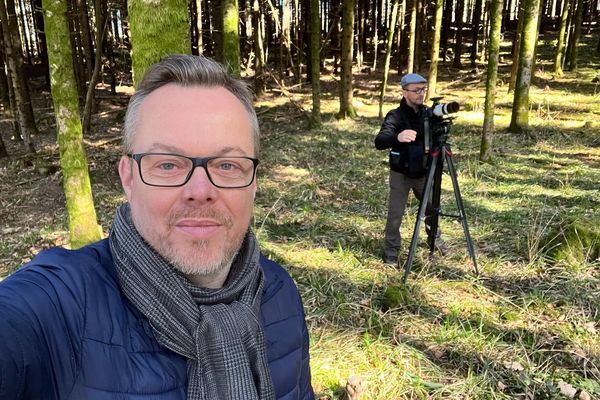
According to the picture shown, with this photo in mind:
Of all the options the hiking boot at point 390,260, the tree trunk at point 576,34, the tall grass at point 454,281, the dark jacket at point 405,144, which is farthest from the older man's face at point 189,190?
the tree trunk at point 576,34

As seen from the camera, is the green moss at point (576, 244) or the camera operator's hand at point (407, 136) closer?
the camera operator's hand at point (407, 136)

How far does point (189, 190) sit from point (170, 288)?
0.94 ft

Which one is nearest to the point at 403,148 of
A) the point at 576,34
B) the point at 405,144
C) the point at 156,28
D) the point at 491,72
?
the point at 405,144

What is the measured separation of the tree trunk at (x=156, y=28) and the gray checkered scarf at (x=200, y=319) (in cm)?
153

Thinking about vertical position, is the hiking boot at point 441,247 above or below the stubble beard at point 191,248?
below

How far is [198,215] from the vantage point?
4.32 ft

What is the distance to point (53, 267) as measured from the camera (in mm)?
1162

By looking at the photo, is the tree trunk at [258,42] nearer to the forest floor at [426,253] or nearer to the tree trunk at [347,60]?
the tree trunk at [347,60]

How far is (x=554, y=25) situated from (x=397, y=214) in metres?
38.1

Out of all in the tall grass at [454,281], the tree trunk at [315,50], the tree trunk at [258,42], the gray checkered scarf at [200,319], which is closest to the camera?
the gray checkered scarf at [200,319]

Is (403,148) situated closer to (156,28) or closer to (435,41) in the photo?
(156,28)

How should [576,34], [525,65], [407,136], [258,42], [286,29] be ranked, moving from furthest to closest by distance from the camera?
[576,34], [286,29], [258,42], [525,65], [407,136]

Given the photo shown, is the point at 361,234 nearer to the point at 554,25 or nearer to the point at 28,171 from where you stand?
the point at 28,171

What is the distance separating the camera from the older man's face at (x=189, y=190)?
1.30 metres
